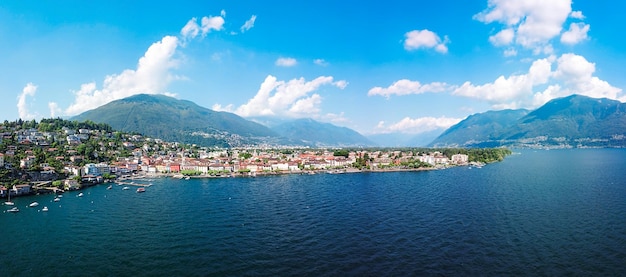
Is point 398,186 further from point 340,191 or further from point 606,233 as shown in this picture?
point 606,233

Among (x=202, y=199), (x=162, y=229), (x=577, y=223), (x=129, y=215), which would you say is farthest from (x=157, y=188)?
(x=577, y=223)

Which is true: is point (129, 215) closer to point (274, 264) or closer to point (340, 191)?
point (274, 264)

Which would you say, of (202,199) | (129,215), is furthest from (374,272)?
(202,199)

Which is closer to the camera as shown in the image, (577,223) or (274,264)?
(274,264)

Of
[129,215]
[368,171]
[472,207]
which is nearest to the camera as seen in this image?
[129,215]

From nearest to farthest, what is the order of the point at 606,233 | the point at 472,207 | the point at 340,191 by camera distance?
the point at 606,233, the point at 472,207, the point at 340,191

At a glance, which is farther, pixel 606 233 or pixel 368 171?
pixel 368 171
